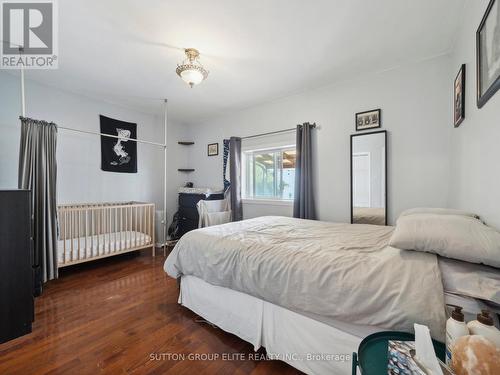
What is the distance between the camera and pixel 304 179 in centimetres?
297

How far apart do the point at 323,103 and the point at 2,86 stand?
4.05 m

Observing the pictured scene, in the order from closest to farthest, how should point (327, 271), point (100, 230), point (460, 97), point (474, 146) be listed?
1. point (327, 271)
2. point (474, 146)
3. point (460, 97)
4. point (100, 230)

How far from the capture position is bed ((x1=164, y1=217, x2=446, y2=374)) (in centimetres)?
99

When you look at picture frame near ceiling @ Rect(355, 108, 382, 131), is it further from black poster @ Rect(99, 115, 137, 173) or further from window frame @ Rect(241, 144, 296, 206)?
black poster @ Rect(99, 115, 137, 173)

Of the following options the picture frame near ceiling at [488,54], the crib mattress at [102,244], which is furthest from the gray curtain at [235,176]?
the picture frame near ceiling at [488,54]

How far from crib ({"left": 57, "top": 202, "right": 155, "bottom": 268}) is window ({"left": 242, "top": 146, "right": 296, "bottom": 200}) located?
176 cm

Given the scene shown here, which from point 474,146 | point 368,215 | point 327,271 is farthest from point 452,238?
point 368,215

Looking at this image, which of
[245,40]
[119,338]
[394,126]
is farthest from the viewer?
[394,126]

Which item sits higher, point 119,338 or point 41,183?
point 41,183

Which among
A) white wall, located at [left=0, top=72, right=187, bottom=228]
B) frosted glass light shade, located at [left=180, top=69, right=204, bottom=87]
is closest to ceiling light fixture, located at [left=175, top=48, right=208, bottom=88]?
frosted glass light shade, located at [left=180, top=69, right=204, bottom=87]

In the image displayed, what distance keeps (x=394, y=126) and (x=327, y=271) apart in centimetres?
212

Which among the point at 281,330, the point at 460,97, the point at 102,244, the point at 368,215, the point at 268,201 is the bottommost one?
the point at 281,330

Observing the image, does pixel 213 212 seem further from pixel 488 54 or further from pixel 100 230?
pixel 488 54

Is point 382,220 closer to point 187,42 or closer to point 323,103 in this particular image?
point 323,103
